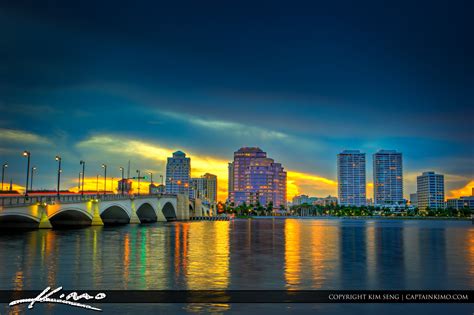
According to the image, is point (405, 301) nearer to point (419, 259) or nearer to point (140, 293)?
point (140, 293)


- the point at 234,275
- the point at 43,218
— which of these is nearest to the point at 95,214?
the point at 43,218

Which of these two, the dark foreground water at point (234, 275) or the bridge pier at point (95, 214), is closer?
the dark foreground water at point (234, 275)

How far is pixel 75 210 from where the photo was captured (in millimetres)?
91875

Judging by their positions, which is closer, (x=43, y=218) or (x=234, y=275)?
(x=234, y=275)

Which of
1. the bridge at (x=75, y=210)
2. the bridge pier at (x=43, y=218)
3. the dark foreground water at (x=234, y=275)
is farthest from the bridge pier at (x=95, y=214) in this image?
the dark foreground water at (x=234, y=275)

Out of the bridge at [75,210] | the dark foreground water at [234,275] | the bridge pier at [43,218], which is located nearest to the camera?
the dark foreground water at [234,275]

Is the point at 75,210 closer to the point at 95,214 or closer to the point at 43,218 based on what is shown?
the point at 43,218

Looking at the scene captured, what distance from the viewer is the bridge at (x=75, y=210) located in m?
72.6

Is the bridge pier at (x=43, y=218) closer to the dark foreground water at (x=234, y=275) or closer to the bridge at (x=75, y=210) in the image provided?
the bridge at (x=75, y=210)

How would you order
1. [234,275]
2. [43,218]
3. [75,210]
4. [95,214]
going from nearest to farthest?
[234,275] < [43,218] < [75,210] < [95,214]

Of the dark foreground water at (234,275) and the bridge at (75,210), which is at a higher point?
the bridge at (75,210)

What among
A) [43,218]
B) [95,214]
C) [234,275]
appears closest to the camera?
[234,275]

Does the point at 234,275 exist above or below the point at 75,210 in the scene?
below

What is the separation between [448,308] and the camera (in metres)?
17.1
